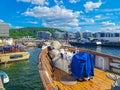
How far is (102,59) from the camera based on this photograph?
11.4m

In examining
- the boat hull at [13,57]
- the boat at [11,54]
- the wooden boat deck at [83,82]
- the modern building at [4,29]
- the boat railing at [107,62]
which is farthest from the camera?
the modern building at [4,29]

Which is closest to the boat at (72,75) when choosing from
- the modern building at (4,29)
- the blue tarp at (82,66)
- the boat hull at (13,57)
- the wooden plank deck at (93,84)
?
the wooden plank deck at (93,84)

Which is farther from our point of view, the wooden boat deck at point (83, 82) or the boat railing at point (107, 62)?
the boat railing at point (107, 62)

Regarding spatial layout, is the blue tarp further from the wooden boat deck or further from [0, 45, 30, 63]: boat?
[0, 45, 30, 63]: boat

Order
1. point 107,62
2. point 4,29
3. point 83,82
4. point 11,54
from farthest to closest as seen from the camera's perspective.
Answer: point 4,29 < point 11,54 < point 107,62 < point 83,82

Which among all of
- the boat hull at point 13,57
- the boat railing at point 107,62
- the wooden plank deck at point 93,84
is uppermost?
the boat railing at point 107,62

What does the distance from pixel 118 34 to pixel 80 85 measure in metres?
169

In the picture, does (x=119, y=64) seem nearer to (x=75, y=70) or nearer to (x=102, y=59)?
(x=102, y=59)

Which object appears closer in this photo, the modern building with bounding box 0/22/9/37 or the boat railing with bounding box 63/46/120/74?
the boat railing with bounding box 63/46/120/74

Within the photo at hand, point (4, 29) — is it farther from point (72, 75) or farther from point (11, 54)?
point (72, 75)

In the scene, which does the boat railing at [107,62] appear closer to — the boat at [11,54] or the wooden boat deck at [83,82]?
the wooden boat deck at [83,82]

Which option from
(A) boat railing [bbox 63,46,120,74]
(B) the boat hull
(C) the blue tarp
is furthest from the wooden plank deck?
(B) the boat hull

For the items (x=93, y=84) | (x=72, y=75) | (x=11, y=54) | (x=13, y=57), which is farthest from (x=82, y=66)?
(x=13, y=57)

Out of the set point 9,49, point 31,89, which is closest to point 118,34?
point 9,49
